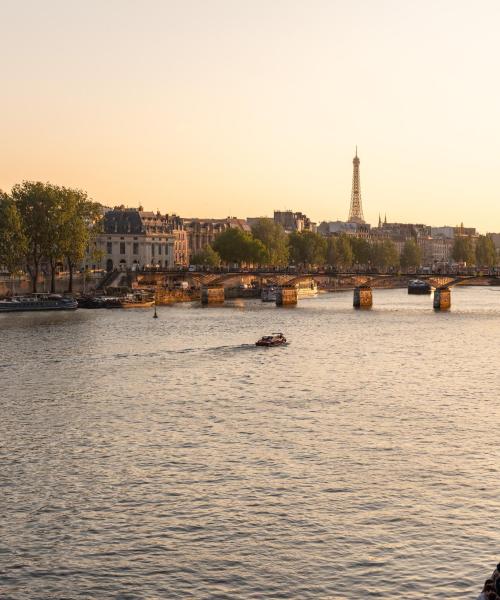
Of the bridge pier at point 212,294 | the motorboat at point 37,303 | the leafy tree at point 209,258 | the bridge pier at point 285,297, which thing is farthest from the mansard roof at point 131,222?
the motorboat at point 37,303

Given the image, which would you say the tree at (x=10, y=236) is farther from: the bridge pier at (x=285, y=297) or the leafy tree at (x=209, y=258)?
the leafy tree at (x=209, y=258)

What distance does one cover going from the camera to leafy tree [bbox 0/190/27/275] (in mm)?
113188

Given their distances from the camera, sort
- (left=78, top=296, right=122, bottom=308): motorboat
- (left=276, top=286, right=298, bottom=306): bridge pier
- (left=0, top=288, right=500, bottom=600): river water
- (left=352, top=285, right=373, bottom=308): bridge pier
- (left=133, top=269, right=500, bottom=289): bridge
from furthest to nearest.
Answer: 1. (left=276, top=286, right=298, bottom=306): bridge pier
2. (left=133, top=269, right=500, bottom=289): bridge
3. (left=352, top=285, right=373, bottom=308): bridge pier
4. (left=78, top=296, right=122, bottom=308): motorboat
5. (left=0, top=288, right=500, bottom=600): river water

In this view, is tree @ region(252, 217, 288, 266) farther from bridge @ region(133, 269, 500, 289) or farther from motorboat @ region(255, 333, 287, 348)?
motorboat @ region(255, 333, 287, 348)

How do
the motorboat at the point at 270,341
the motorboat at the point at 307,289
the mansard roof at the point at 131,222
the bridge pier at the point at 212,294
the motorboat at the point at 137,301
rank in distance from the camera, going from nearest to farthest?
the motorboat at the point at 270,341 → the motorboat at the point at 137,301 → the bridge pier at the point at 212,294 → the motorboat at the point at 307,289 → the mansard roof at the point at 131,222

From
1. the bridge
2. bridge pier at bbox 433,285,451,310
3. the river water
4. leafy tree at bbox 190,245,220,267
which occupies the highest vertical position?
leafy tree at bbox 190,245,220,267

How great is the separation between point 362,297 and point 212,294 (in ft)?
66.1

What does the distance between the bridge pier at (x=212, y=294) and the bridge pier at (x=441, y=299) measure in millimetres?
28561

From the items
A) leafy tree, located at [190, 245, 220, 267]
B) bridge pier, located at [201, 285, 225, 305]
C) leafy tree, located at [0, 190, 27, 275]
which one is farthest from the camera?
leafy tree, located at [190, 245, 220, 267]

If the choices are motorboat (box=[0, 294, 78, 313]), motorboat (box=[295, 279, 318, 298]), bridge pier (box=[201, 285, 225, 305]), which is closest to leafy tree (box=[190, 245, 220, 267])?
motorboat (box=[295, 279, 318, 298])

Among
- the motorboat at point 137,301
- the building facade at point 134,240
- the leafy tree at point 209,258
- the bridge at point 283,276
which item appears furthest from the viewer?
the building facade at point 134,240

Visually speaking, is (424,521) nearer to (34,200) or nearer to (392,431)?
(392,431)

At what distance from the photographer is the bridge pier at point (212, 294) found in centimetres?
13238

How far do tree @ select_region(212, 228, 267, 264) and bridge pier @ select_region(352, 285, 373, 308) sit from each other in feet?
150
